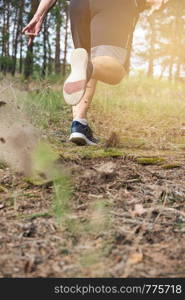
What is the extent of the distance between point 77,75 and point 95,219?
4.94 ft

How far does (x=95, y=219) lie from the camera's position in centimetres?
146

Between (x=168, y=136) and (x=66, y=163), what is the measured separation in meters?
2.06

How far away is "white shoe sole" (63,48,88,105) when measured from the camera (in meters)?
2.65

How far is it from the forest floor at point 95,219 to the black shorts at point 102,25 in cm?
95

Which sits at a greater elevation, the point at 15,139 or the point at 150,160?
the point at 15,139

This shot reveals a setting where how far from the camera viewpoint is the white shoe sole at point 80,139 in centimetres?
296

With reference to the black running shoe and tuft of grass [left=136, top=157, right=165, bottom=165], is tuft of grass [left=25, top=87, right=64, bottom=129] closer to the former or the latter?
the black running shoe

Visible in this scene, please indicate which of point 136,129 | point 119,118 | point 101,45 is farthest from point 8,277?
point 119,118

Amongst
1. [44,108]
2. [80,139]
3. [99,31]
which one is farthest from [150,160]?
[44,108]

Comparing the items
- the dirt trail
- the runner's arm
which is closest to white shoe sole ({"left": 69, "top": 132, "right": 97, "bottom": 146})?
the dirt trail

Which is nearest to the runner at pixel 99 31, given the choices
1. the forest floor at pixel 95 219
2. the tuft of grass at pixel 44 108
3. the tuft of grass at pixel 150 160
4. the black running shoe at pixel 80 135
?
the black running shoe at pixel 80 135

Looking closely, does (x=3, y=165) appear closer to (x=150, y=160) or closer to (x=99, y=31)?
(x=150, y=160)

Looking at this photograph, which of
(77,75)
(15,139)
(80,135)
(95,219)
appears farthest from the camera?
(80,135)

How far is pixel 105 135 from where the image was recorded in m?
4.14
